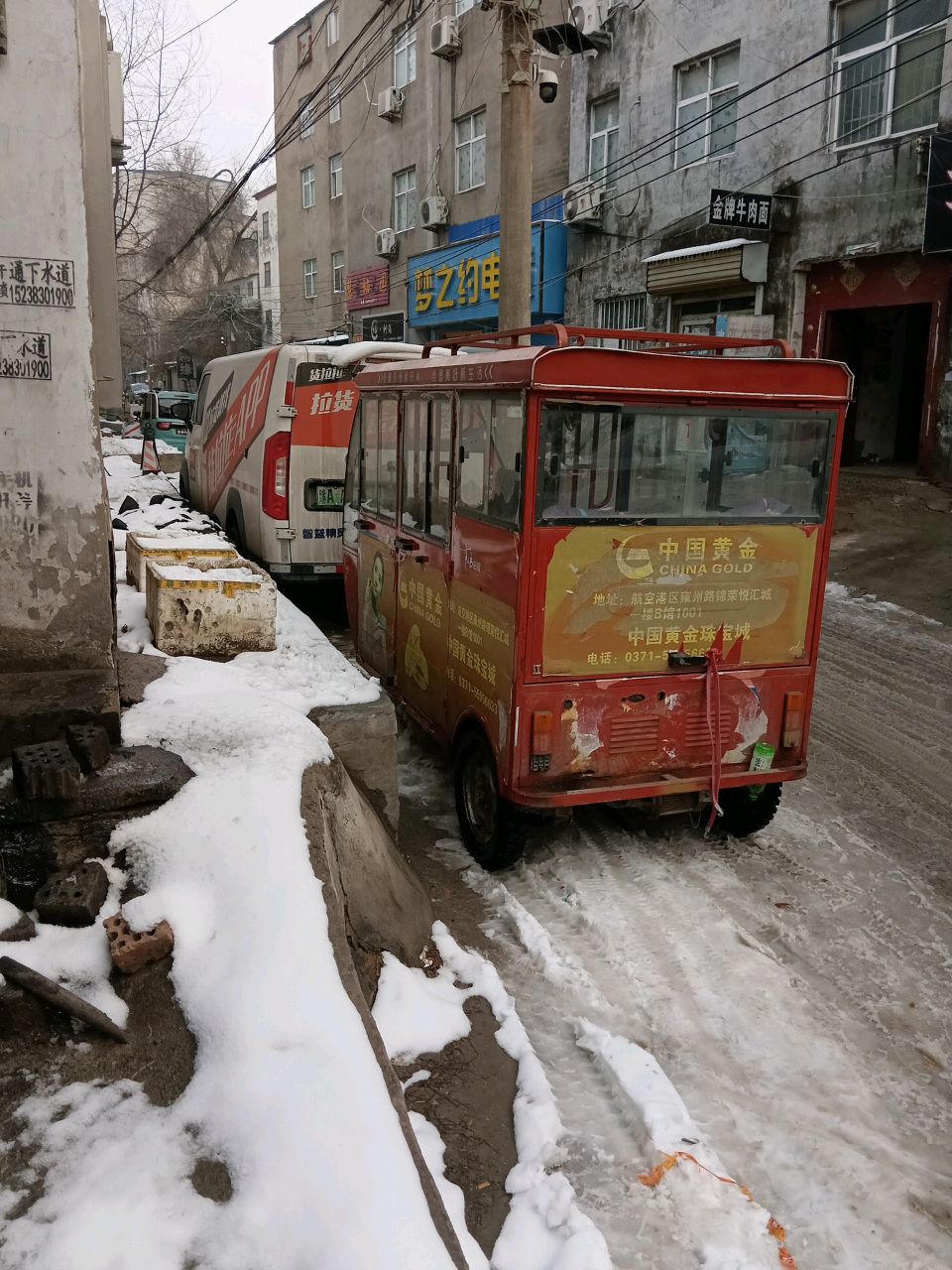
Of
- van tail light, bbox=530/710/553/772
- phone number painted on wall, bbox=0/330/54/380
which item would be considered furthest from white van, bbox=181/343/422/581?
phone number painted on wall, bbox=0/330/54/380

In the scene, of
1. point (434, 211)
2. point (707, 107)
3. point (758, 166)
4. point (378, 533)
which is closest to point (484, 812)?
point (378, 533)

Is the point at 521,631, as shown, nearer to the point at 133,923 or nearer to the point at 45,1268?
the point at 133,923

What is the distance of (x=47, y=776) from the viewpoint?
3.65 metres

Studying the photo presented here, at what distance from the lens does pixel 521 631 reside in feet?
15.5

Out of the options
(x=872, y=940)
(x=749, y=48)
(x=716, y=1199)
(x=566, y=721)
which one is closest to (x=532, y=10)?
(x=749, y=48)

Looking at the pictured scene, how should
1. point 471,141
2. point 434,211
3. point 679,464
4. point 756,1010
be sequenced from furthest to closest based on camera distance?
point 434,211
point 471,141
point 679,464
point 756,1010

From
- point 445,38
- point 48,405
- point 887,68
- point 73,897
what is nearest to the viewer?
point 73,897

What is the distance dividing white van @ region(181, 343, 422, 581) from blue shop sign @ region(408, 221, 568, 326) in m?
9.89

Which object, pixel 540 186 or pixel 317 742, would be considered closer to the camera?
pixel 317 742

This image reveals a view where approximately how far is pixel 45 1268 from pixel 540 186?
2113 cm

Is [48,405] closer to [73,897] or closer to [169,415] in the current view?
[73,897]

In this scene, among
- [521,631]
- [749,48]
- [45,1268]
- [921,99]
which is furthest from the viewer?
[749,48]

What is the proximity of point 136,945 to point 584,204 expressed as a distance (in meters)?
17.6

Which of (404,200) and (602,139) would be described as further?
(404,200)
